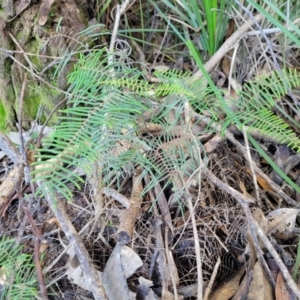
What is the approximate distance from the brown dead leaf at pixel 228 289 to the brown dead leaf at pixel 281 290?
0.25ft

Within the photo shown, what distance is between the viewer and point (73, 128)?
74 cm

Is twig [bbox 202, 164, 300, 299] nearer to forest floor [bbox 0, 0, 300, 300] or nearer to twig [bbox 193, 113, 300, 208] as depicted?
forest floor [bbox 0, 0, 300, 300]

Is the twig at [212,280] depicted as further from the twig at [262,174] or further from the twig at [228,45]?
the twig at [228,45]

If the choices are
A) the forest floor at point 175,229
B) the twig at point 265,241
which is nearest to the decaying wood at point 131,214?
the forest floor at point 175,229

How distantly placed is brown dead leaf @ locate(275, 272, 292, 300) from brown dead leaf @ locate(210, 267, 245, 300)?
8 centimetres

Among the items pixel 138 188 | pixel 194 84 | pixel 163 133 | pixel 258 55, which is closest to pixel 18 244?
pixel 138 188

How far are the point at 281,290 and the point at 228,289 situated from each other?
0.11 metres

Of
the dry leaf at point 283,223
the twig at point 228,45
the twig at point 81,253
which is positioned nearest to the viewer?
the twig at point 81,253

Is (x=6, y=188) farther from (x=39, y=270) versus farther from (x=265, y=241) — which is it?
(x=265, y=241)

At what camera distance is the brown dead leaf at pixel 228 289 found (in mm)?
846

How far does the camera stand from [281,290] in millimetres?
834

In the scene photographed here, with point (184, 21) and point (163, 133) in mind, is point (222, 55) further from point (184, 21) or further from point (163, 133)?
point (163, 133)

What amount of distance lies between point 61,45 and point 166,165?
398 mm

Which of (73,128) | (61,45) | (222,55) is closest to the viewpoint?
(73,128)
